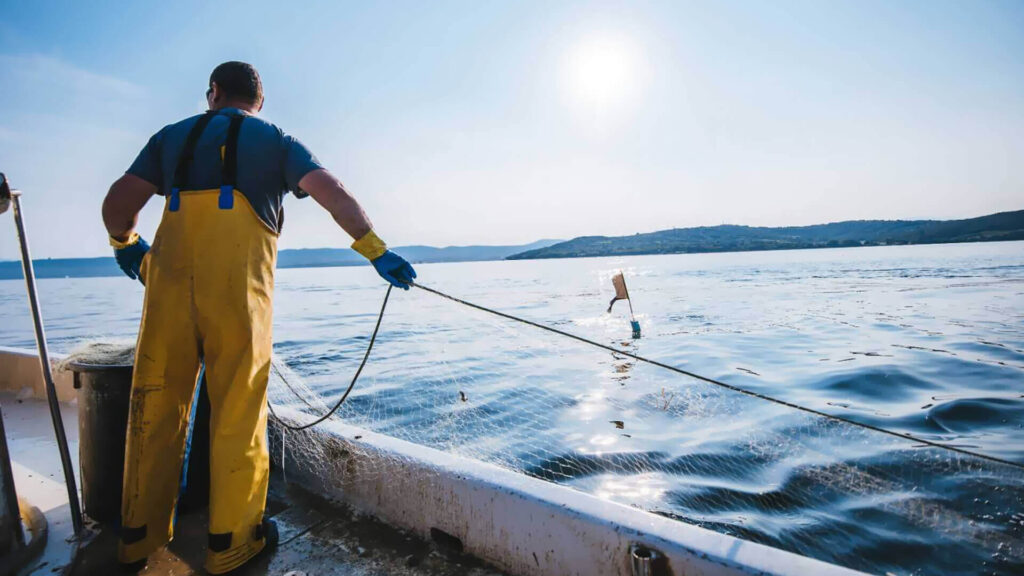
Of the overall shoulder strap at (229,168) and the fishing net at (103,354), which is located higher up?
the overall shoulder strap at (229,168)

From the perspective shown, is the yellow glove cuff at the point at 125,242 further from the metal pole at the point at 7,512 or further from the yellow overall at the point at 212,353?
the metal pole at the point at 7,512

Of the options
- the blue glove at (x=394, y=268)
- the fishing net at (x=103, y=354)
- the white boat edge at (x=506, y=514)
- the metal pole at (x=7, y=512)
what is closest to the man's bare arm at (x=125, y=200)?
the fishing net at (x=103, y=354)

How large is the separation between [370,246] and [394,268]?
0.20 m

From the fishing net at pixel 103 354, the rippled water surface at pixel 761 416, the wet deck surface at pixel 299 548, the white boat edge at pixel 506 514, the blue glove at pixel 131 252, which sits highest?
the blue glove at pixel 131 252

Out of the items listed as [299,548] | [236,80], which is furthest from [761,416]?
[236,80]

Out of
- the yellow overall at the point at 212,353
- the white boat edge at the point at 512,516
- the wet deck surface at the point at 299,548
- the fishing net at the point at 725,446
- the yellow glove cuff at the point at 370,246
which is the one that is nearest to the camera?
the white boat edge at the point at 512,516

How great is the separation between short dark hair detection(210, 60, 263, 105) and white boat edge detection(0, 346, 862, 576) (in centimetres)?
188

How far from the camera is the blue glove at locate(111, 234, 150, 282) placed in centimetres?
247

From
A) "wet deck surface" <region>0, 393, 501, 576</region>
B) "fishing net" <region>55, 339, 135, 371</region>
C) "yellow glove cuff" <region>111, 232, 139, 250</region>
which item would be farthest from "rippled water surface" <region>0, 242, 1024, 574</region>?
"yellow glove cuff" <region>111, 232, 139, 250</region>

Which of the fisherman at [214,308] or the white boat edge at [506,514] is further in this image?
the fisherman at [214,308]

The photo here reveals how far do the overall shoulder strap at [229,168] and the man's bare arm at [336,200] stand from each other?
264mm

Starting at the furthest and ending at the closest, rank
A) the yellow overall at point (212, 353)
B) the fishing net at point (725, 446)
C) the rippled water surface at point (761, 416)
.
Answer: the rippled water surface at point (761, 416) → the fishing net at point (725, 446) → the yellow overall at point (212, 353)

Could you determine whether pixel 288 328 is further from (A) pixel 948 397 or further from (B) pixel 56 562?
(A) pixel 948 397

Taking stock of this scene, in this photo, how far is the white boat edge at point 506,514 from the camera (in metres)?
1.62
